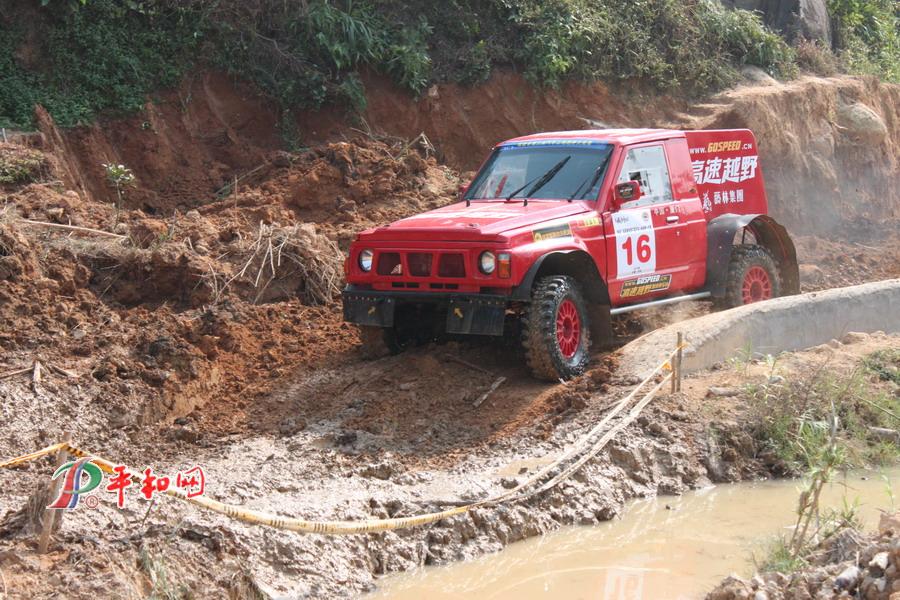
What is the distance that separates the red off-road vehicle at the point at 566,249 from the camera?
A: 8367 mm

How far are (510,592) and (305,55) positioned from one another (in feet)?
31.7

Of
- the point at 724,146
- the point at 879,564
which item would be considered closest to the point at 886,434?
the point at 724,146

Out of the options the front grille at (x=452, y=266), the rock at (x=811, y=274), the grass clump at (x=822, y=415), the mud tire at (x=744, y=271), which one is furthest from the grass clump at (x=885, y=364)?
the rock at (x=811, y=274)

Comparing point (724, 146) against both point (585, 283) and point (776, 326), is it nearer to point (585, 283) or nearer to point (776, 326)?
point (776, 326)

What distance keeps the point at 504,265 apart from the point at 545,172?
1.63 metres

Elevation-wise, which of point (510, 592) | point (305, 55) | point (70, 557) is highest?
point (305, 55)

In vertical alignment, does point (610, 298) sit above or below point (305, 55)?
below

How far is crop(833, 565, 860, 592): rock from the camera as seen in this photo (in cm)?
505

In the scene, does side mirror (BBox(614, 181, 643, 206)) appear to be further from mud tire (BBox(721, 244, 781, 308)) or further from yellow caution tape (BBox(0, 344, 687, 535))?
mud tire (BBox(721, 244, 781, 308))

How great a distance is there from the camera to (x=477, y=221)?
860 centimetres

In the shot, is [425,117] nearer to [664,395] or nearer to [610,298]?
[610,298]

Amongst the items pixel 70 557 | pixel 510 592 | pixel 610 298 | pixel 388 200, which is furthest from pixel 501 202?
pixel 70 557

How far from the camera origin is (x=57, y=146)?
1249cm
